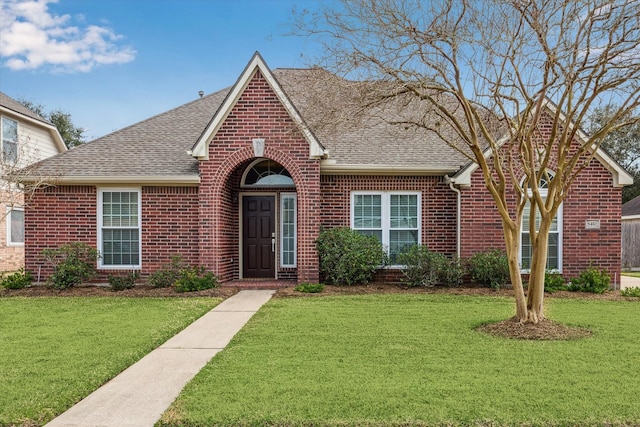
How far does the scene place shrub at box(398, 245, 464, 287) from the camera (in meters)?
12.3

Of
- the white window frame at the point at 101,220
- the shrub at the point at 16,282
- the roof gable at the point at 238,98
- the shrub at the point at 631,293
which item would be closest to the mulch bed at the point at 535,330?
the shrub at the point at 631,293

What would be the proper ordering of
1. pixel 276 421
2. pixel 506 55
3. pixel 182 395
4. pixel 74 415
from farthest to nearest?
pixel 506 55 → pixel 182 395 → pixel 74 415 → pixel 276 421

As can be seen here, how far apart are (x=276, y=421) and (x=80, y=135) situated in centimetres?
4240

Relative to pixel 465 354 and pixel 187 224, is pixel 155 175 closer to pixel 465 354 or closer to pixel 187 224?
pixel 187 224

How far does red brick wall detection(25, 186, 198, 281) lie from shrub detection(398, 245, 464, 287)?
5.33 meters

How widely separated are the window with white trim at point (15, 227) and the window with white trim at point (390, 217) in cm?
1395

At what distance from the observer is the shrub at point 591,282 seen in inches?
477

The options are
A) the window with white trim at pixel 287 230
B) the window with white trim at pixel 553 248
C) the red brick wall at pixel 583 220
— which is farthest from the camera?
the window with white trim at pixel 287 230

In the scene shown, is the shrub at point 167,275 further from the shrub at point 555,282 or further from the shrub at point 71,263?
the shrub at point 555,282

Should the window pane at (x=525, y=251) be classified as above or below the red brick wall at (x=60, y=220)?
below

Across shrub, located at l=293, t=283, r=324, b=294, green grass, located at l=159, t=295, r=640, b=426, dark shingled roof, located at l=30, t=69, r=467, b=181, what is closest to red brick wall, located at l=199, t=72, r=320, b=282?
shrub, located at l=293, t=283, r=324, b=294

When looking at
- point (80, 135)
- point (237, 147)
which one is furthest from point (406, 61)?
point (80, 135)

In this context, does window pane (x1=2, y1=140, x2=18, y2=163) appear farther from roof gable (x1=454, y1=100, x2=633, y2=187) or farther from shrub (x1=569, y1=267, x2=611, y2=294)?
shrub (x1=569, y1=267, x2=611, y2=294)

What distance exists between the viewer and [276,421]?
4.29 metres
